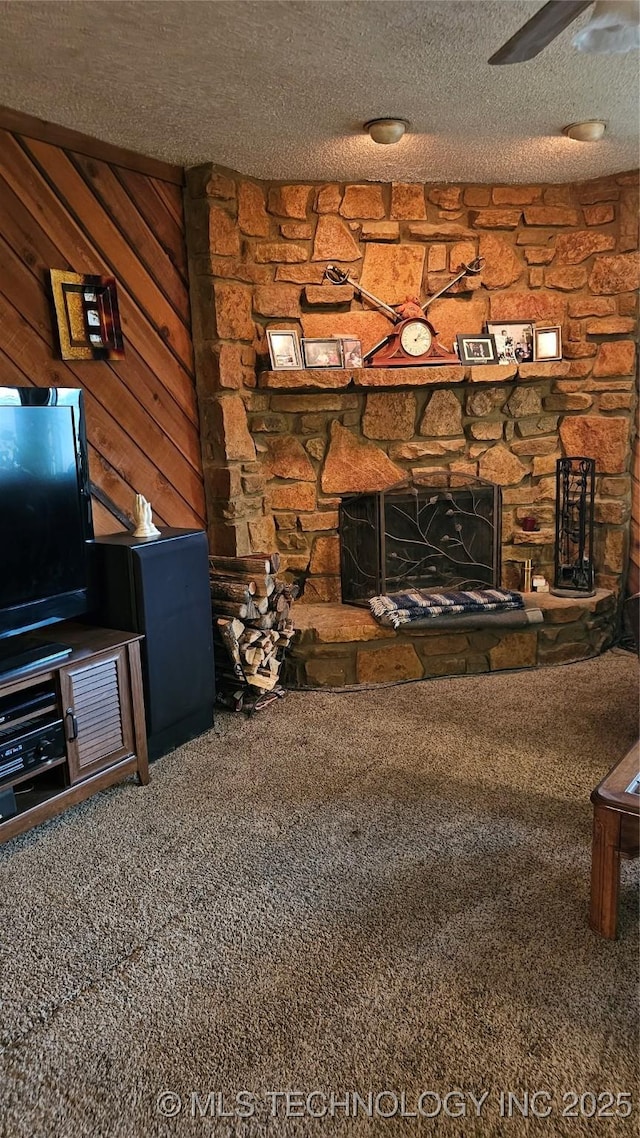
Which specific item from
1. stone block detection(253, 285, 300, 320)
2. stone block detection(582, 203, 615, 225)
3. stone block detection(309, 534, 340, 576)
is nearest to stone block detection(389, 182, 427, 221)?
stone block detection(253, 285, 300, 320)

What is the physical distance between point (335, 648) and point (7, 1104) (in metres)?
2.27

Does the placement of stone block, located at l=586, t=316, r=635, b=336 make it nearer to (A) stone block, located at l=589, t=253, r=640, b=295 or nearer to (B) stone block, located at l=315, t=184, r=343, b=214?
(A) stone block, located at l=589, t=253, r=640, b=295

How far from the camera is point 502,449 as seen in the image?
404 centimetres

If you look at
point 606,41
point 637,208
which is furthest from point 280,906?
point 637,208

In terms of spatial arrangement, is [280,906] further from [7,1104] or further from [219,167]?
[219,167]

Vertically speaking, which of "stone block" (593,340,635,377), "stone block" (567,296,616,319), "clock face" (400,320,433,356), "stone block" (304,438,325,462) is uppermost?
"stone block" (567,296,616,319)

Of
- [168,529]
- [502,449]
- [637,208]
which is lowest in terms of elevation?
[168,529]

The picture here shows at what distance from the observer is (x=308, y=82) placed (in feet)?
8.27

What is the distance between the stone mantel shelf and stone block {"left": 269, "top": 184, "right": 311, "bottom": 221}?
74cm

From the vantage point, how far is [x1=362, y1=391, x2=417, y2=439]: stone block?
385cm

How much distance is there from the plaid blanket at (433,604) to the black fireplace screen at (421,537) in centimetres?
14

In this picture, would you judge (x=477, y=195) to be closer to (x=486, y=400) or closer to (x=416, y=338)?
(x=416, y=338)

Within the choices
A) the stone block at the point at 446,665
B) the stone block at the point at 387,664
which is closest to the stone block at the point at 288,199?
the stone block at the point at 387,664

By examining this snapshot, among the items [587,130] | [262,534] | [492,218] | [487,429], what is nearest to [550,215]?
[492,218]
